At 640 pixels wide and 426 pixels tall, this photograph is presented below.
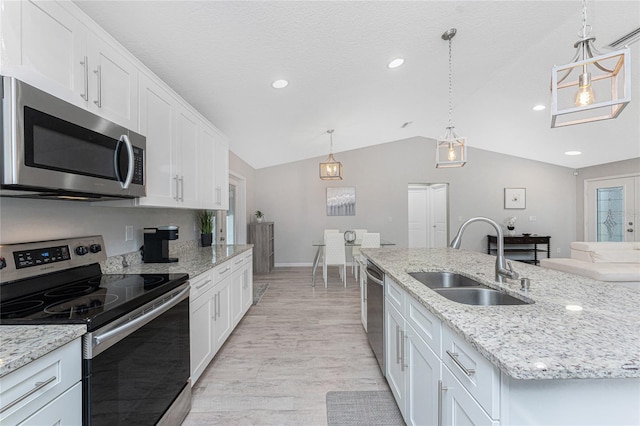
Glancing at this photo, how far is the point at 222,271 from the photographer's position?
2.42 metres

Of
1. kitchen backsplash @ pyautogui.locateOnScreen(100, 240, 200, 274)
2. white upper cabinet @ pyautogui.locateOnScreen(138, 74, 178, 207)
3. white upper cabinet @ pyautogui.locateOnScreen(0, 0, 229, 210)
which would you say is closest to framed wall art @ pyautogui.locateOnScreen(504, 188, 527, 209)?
white upper cabinet @ pyautogui.locateOnScreen(0, 0, 229, 210)

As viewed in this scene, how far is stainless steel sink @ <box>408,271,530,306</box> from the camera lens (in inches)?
58.3

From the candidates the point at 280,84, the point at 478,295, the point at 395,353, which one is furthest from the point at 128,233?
the point at 478,295

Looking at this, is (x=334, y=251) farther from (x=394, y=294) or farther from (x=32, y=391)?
(x=32, y=391)

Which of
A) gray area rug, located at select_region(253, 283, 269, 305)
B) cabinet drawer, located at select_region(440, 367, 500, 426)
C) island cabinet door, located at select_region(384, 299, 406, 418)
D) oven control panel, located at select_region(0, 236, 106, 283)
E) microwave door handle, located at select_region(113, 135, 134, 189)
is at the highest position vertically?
microwave door handle, located at select_region(113, 135, 134, 189)

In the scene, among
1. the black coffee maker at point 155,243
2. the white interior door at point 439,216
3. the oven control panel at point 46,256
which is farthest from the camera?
the white interior door at point 439,216

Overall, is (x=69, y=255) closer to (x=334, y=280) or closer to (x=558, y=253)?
(x=334, y=280)

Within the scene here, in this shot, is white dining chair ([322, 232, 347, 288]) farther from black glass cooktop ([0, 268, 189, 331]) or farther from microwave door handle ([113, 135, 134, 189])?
microwave door handle ([113, 135, 134, 189])

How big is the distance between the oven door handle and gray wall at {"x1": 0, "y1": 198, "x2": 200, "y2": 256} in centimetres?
73

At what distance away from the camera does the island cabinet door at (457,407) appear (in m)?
0.84

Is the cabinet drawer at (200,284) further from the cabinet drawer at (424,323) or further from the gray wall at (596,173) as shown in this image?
the gray wall at (596,173)

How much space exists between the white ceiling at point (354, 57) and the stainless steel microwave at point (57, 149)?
2.33 ft

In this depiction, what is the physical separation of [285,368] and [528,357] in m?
1.92

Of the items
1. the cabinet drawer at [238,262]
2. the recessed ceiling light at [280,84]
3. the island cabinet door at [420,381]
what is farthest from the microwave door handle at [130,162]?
the island cabinet door at [420,381]
